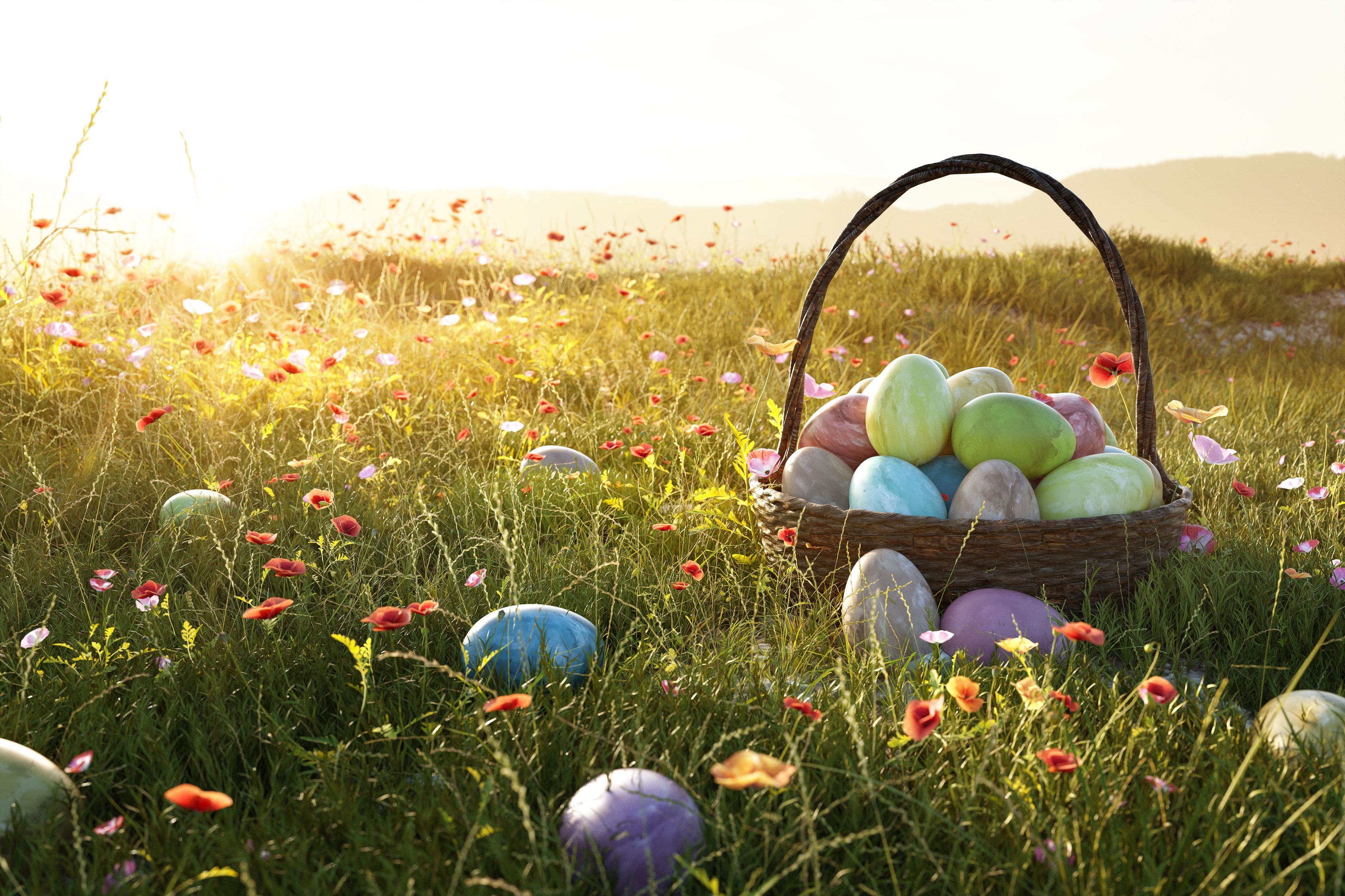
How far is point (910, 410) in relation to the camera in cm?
220

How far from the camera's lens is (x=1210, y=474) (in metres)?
2.90

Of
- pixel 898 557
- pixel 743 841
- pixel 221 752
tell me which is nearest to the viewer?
pixel 743 841

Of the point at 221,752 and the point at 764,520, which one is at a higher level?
the point at 764,520

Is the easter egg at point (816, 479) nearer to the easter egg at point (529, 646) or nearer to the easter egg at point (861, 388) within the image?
the easter egg at point (861, 388)

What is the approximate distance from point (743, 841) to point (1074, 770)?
0.55m

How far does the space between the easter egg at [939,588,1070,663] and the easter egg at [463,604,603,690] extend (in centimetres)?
78

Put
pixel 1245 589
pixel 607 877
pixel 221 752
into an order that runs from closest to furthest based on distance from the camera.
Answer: pixel 607 877 < pixel 221 752 < pixel 1245 589

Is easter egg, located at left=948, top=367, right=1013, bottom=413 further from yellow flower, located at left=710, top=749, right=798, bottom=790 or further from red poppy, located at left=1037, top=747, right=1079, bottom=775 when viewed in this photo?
yellow flower, located at left=710, top=749, right=798, bottom=790

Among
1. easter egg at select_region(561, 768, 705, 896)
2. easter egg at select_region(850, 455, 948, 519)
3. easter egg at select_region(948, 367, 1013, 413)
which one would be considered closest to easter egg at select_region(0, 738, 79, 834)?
easter egg at select_region(561, 768, 705, 896)

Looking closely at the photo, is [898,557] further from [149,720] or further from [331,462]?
[331,462]

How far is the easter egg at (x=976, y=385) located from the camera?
242cm

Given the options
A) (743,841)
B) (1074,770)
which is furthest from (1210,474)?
(743,841)

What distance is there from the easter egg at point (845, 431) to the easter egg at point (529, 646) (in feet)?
3.19

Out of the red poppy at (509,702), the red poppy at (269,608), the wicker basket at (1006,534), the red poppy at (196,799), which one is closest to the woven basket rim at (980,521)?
the wicker basket at (1006,534)
